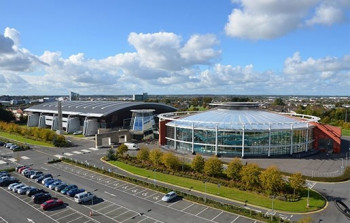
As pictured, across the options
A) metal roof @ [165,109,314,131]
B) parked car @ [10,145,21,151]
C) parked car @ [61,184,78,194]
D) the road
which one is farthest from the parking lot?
parked car @ [10,145,21,151]

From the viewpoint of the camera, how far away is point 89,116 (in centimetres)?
9531

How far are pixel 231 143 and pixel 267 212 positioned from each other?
2792 centimetres

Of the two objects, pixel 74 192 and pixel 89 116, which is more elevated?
pixel 89 116

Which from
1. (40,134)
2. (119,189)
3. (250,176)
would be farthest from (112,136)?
(250,176)

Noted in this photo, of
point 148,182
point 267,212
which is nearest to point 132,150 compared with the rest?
point 148,182

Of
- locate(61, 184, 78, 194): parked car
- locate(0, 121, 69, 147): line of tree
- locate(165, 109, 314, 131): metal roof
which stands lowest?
locate(61, 184, 78, 194): parked car

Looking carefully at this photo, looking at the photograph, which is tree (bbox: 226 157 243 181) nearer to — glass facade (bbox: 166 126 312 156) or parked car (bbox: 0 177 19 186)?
glass facade (bbox: 166 126 312 156)

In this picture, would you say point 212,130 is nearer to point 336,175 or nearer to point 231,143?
point 231,143

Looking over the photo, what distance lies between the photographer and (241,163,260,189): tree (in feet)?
128

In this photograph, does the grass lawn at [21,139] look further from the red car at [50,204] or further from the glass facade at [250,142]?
the red car at [50,204]

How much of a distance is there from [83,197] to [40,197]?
18.2 ft

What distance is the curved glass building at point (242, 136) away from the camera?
194ft

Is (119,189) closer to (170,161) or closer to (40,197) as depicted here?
(40,197)

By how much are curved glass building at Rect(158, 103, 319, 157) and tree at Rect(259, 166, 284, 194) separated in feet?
67.6
